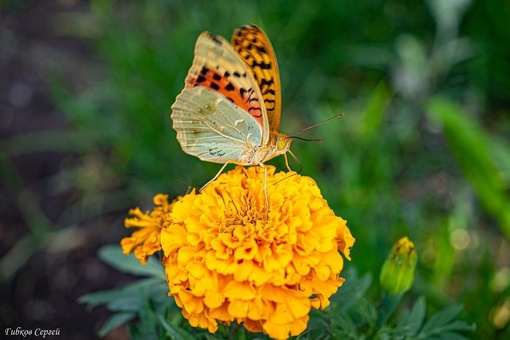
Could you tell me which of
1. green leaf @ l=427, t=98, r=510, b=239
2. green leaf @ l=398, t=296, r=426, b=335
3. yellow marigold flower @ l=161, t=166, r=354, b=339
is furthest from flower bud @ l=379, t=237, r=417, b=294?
green leaf @ l=427, t=98, r=510, b=239

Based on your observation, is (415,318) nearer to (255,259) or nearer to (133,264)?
(255,259)

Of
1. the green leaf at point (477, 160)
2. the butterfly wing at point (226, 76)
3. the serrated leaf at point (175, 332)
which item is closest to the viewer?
the serrated leaf at point (175, 332)

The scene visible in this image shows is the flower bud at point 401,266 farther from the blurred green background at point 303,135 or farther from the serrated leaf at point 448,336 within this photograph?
the blurred green background at point 303,135

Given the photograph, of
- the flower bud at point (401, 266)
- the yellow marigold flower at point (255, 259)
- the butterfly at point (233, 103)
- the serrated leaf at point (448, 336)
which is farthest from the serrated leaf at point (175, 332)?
the serrated leaf at point (448, 336)

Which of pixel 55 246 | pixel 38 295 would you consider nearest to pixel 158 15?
pixel 55 246

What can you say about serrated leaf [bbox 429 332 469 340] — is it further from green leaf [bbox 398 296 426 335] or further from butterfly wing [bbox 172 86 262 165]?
butterfly wing [bbox 172 86 262 165]

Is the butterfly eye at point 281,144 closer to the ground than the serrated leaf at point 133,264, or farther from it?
farther from it
